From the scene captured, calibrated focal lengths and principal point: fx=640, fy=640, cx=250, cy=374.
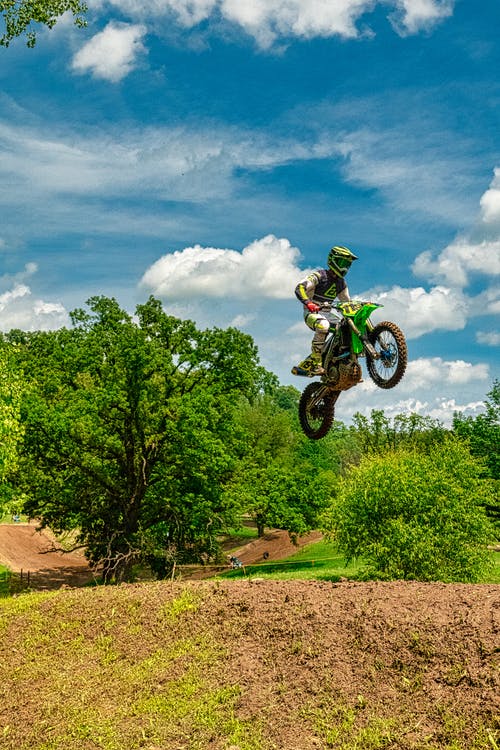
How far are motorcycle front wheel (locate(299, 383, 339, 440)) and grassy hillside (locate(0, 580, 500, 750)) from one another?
4190 mm

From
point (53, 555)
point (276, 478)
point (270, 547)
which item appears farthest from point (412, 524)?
point (53, 555)

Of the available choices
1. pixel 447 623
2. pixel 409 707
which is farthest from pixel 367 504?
pixel 409 707

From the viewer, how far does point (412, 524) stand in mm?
21281

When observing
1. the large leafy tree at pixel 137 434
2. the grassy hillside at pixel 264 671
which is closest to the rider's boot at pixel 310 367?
the grassy hillside at pixel 264 671

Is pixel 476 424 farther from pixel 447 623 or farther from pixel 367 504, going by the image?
pixel 447 623

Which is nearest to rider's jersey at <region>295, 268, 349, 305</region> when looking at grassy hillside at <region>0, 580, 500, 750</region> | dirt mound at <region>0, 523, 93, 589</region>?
grassy hillside at <region>0, 580, 500, 750</region>

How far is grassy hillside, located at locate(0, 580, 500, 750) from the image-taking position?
8812 mm

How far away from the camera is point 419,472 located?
76.4 feet

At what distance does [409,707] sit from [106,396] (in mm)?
18805

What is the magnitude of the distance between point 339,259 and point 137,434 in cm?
2128

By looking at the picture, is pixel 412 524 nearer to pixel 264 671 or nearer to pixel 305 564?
pixel 264 671

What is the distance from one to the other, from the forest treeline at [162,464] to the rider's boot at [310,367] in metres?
15.1

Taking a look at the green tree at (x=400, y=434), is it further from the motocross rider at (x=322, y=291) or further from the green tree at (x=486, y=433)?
the motocross rider at (x=322, y=291)

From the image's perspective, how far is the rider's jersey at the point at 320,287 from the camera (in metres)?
6.80
